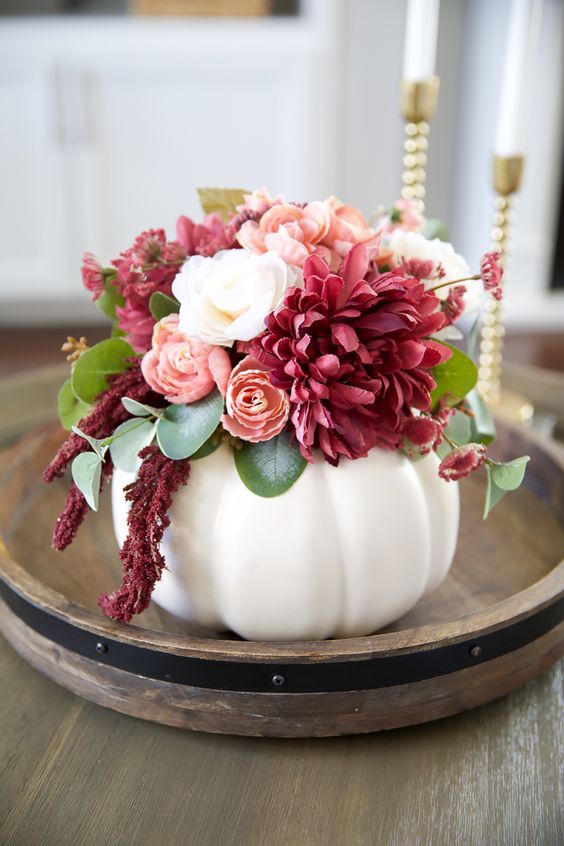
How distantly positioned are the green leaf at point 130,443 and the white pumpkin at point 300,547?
30mm

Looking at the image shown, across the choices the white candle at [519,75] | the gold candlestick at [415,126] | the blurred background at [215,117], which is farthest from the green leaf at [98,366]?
the blurred background at [215,117]

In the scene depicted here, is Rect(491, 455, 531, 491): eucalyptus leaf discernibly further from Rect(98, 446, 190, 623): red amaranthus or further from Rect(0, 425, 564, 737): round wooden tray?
Rect(98, 446, 190, 623): red amaranthus

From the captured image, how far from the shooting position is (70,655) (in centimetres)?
61

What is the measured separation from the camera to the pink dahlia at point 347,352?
561mm

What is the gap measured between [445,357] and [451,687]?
24 cm

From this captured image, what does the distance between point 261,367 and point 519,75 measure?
0.70m

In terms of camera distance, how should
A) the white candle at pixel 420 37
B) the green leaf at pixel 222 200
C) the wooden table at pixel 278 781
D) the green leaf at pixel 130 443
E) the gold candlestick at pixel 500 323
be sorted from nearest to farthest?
the wooden table at pixel 278 781
the green leaf at pixel 130 443
the green leaf at pixel 222 200
the white candle at pixel 420 37
the gold candlestick at pixel 500 323

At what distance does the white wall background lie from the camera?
2.23 metres

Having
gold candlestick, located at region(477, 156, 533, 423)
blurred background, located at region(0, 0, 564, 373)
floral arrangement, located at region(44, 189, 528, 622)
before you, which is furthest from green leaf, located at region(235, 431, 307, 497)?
blurred background, located at region(0, 0, 564, 373)

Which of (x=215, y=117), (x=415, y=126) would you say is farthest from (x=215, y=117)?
(x=415, y=126)

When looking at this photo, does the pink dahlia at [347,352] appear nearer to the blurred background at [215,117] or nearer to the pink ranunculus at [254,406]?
the pink ranunculus at [254,406]

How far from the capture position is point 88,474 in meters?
0.60

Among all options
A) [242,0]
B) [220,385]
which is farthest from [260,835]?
[242,0]

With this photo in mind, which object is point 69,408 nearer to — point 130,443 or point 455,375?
point 130,443
